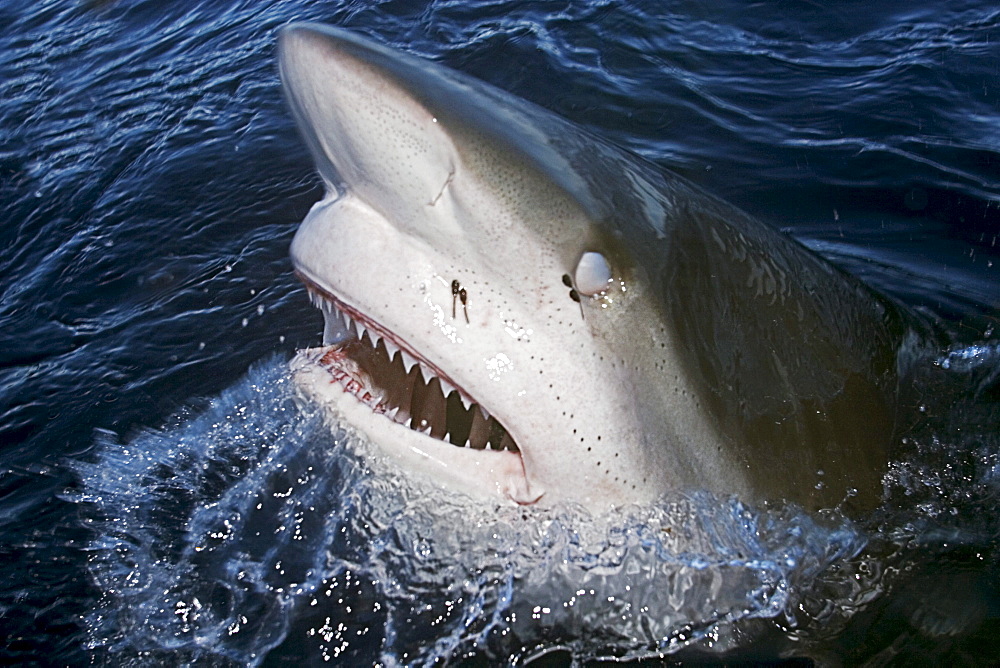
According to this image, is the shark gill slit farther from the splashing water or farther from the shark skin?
the splashing water

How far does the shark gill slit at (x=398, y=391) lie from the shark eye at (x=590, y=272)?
1.37 ft

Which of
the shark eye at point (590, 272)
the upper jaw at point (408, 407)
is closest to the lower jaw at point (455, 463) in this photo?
the upper jaw at point (408, 407)

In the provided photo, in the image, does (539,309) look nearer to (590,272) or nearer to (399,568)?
(590,272)

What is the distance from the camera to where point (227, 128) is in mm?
5793

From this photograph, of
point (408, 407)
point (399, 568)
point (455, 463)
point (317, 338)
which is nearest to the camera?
point (455, 463)

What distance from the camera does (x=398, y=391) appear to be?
93.8 inches

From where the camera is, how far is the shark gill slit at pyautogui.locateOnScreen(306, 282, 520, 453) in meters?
2.25

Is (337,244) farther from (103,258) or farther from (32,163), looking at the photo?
(32,163)

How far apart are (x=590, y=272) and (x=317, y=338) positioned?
2.09 m

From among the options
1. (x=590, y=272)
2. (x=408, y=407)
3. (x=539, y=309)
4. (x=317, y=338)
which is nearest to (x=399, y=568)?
(x=408, y=407)

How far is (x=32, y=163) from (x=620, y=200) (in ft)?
16.0

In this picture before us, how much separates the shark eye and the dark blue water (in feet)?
1.84

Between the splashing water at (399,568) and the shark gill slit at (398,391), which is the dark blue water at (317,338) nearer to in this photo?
the splashing water at (399,568)

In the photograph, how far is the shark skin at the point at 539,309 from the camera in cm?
193
